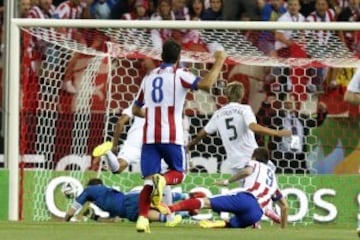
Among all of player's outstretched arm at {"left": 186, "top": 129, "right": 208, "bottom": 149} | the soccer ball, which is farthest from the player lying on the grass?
the soccer ball

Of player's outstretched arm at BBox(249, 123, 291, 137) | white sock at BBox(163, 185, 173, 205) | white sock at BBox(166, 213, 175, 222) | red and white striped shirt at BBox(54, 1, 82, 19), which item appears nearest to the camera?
white sock at BBox(166, 213, 175, 222)

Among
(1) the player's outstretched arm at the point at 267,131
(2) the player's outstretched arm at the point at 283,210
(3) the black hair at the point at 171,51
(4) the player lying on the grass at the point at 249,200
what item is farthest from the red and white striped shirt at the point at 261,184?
(3) the black hair at the point at 171,51

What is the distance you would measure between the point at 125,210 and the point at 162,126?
1.99m

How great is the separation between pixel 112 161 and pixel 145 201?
306cm

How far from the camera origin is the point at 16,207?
16188 mm

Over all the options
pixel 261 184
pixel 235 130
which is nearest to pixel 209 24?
pixel 235 130

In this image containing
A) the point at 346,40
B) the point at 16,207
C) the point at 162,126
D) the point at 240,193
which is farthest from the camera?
the point at 346,40

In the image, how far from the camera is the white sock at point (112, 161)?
640 inches

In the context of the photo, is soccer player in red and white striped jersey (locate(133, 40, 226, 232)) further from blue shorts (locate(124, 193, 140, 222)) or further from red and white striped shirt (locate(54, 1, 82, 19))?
red and white striped shirt (locate(54, 1, 82, 19))

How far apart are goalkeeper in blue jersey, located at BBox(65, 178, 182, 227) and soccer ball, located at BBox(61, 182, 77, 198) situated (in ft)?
3.62

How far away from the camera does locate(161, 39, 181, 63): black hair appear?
13.3 metres

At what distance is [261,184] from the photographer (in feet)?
49.5

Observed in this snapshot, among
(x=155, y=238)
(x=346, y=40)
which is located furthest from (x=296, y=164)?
(x=155, y=238)

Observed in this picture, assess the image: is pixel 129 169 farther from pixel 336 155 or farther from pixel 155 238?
pixel 155 238
